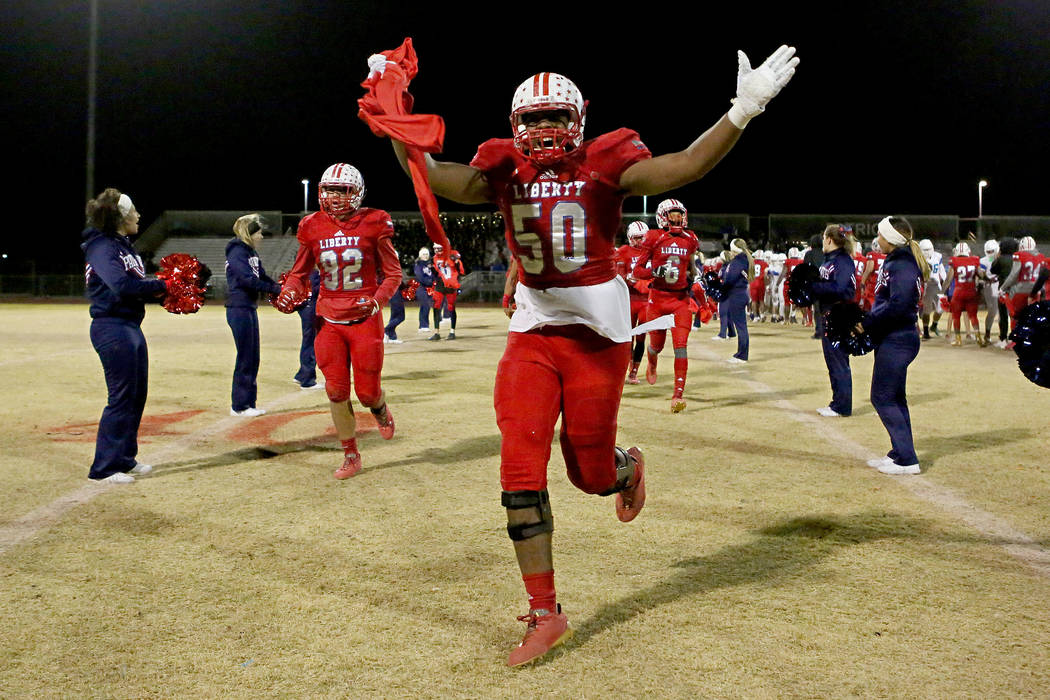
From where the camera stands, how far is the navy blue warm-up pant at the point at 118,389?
6316mm

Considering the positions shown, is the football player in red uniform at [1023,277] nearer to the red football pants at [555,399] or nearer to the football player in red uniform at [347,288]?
the football player in red uniform at [347,288]

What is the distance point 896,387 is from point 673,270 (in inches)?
143

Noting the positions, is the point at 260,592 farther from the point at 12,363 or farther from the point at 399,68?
the point at 12,363

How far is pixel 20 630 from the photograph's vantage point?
12.0ft

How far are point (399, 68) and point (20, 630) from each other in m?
2.96

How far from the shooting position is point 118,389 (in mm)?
6332

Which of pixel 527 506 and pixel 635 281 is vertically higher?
pixel 635 281

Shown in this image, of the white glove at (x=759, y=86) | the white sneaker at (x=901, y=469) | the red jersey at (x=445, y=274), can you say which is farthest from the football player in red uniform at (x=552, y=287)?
the red jersey at (x=445, y=274)

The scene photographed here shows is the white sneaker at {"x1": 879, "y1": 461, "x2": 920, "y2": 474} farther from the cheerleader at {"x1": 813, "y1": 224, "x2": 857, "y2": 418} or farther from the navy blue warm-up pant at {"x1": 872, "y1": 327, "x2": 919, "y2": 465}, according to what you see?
the cheerleader at {"x1": 813, "y1": 224, "x2": 857, "y2": 418}

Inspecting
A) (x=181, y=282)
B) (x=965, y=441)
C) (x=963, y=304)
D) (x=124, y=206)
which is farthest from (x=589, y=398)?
(x=963, y=304)

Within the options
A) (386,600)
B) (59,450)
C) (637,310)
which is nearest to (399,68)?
(386,600)

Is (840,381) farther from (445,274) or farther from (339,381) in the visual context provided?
(445,274)

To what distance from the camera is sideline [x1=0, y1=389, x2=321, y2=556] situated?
5020 mm

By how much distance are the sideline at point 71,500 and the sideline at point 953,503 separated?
5.72 metres
